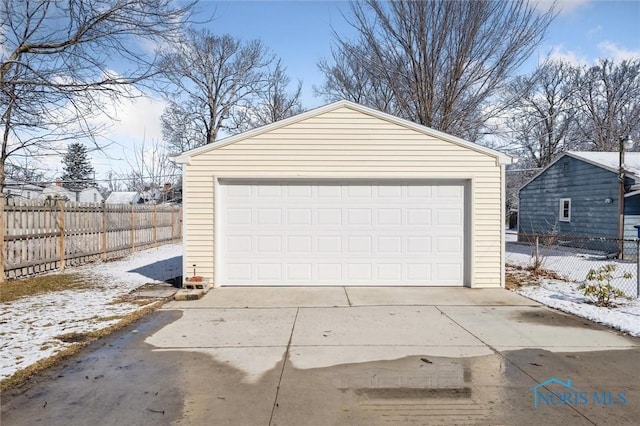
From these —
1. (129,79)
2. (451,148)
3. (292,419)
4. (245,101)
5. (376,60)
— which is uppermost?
(245,101)

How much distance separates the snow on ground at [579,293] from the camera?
559 centimetres

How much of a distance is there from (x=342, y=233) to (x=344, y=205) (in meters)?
0.57

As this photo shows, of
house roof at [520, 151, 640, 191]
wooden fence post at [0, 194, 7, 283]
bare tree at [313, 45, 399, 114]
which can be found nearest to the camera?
wooden fence post at [0, 194, 7, 283]

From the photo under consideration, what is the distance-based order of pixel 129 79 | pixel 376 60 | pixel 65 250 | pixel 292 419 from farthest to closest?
1. pixel 376 60
2. pixel 65 250
3. pixel 129 79
4. pixel 292 419

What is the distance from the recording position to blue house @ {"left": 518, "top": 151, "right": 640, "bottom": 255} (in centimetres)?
1339

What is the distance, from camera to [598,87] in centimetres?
2972

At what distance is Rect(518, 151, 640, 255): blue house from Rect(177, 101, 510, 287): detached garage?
8.77m

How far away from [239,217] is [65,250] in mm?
5312

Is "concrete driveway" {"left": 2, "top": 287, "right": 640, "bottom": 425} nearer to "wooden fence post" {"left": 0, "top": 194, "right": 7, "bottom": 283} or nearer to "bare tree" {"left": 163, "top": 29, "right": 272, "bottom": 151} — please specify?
"wooden fence post" {"left": 0, "top": 194, "right": 7, "bottom": 283}

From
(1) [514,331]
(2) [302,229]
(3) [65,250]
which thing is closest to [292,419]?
(1) [514,331]

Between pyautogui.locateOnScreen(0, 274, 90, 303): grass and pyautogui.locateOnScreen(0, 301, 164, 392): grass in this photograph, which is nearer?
pyautogui.locateOnScreen(0, 301, 164, 392): grass

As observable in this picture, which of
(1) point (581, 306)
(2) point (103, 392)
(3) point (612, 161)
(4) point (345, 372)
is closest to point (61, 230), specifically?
(2) point (103, 392)

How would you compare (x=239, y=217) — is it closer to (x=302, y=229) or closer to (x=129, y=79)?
(x=302, y=229)

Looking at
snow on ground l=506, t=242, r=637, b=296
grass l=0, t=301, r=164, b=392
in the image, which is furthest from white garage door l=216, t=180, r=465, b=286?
snow on ground l=506, t=242, r=637, b=296
